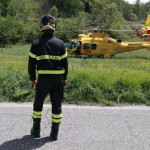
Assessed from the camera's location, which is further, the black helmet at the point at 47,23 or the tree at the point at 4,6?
the tree at the point at 4,6

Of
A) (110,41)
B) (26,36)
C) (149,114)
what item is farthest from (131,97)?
(26,36)

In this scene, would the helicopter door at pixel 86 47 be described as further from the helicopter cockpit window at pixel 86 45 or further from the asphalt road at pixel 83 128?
the asphalt road at pixel 83 128

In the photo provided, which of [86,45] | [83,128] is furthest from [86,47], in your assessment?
[83,128]

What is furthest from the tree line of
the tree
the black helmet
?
the black helmet

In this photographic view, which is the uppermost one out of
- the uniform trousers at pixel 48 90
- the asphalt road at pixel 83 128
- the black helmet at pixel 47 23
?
the black helmet at pixel 47 23

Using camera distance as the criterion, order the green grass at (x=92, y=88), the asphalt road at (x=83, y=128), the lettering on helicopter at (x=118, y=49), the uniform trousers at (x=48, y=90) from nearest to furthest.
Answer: the asphalt road at (x=83, y=128) → the uniform trousers at (x=48, y=90) → the green grass at (x=92, y=88) → the lettering on helicopter at (x=118, y=49)

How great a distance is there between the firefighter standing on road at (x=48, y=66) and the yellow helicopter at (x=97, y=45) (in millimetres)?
16014

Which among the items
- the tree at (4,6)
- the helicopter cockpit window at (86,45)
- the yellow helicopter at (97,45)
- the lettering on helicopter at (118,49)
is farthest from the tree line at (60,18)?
the lettering on helicopter at (118,49)

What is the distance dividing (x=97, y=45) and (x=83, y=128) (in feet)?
53.4

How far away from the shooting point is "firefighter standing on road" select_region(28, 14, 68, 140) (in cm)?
310

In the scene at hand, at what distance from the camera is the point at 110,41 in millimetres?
19766

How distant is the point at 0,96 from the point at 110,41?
16097 mm

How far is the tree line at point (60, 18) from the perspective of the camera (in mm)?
40181

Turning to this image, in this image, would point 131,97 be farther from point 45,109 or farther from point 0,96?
point 0,96
